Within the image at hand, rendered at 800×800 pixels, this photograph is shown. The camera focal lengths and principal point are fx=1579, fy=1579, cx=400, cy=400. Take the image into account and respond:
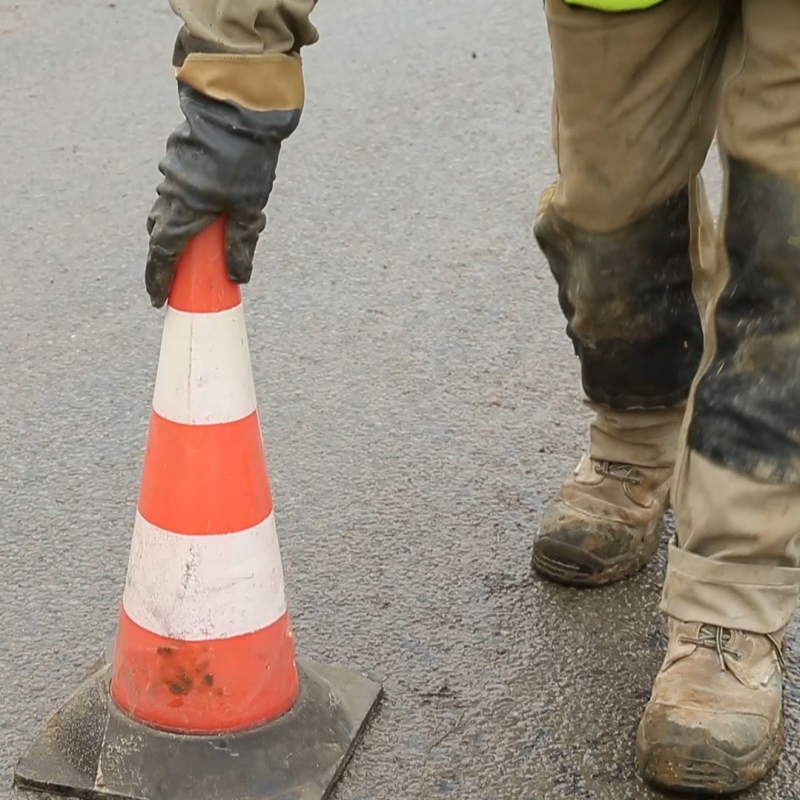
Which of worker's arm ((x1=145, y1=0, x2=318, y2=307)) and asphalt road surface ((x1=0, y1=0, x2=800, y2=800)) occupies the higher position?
worker's arm ((x1=145, y1=0, x2=318, y2=307))

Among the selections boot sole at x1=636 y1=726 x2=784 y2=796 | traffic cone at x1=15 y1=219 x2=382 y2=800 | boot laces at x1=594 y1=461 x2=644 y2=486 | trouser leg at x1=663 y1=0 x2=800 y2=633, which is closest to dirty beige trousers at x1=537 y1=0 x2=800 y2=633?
trouser leg at x1=663 y1=0 x2=800 y2=633

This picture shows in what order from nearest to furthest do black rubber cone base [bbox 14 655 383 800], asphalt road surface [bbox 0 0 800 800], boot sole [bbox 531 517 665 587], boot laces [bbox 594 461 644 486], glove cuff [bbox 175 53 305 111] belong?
glove cuff [bbox 175 53 305 111] → black rubber cone base [bbox 14 655 383 800] → asphalt road surface [bbox 0 0 800 800] → boot sole [bbox 531 517 665 587] → boot laces [bbox 594 461 644 486]

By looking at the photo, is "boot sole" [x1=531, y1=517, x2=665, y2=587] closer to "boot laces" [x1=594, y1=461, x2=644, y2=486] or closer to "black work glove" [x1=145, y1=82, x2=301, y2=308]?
"boot laces" [x1=594, y1=461, x2=644, y2=486]

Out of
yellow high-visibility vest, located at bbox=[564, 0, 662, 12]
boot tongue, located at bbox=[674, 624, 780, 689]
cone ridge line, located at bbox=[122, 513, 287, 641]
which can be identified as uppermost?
Answer: yellow high-visibility vest, located at bbox=[564, 0, 662, 12]

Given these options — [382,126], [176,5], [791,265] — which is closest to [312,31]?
[176,5]

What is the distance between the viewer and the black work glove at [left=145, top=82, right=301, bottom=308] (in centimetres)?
210

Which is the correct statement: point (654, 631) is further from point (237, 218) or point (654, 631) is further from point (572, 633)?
→ point (237, 218)

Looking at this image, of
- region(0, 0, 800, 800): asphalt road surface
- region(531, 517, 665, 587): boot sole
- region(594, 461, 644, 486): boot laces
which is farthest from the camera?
region(594, 461, 644, 486): boot laces

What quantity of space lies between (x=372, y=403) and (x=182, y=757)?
4.68ft

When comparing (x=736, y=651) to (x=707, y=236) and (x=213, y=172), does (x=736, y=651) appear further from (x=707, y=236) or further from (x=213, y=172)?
(x=213, y=172)

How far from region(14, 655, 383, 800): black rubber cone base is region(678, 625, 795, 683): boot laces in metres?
0.54

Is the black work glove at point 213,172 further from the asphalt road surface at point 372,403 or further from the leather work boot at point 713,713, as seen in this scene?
the leather work boot at point 713,713

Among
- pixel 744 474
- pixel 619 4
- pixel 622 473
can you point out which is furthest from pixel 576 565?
pixel 619 4

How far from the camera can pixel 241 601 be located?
7.66 feet
